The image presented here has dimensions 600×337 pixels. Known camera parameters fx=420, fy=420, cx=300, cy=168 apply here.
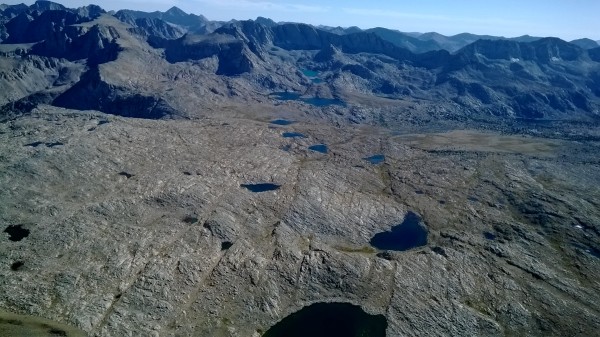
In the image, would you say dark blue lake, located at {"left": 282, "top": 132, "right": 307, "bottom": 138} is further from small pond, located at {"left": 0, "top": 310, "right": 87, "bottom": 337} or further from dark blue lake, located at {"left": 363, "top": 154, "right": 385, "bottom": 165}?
small pond, located at {"left": 0, "top": 310, "right": 87, "bottom": 337}

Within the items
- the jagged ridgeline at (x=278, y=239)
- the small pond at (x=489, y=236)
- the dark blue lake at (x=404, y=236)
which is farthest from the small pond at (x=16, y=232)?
the small pond at (x=489, y=236)

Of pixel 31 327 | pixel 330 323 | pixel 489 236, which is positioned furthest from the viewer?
pixel 489 236

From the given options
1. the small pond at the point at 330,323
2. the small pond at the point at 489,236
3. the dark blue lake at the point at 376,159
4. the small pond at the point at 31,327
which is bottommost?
the dark blue lake at the point at 376,159

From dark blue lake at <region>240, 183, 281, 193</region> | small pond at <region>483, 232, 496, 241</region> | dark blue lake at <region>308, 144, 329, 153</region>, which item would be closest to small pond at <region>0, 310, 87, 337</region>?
dark blue lake at <region>240, 183, 281, 193</region>

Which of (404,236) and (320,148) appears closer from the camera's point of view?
(404,236)

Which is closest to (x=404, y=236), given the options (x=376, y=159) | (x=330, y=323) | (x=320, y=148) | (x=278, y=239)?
(x=278, y=239)

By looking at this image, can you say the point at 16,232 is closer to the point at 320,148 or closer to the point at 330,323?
the point at 330,323

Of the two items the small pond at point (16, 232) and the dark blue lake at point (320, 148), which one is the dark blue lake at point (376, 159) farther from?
the small pond at point (16, 232)
